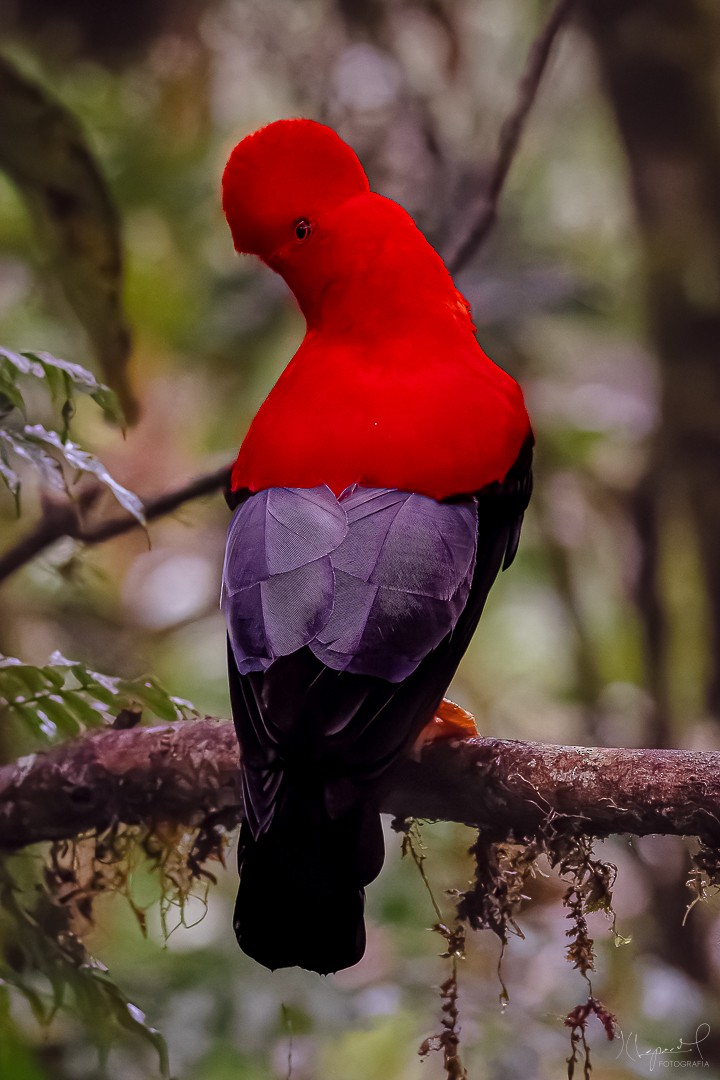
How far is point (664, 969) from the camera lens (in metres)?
2.56

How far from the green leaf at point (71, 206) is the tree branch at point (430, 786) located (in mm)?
703

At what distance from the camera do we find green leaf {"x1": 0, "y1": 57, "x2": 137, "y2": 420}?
7.06 ft

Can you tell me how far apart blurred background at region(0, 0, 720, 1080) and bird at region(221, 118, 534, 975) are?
118cm

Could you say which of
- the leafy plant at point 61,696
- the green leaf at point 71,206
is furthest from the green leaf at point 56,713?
the green leaf at point 71,206

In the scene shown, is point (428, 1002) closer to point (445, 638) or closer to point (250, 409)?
point (445, 638)

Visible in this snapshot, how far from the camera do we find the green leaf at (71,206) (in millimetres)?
2150

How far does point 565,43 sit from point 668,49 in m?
0.83

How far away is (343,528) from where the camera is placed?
154 centimetres
